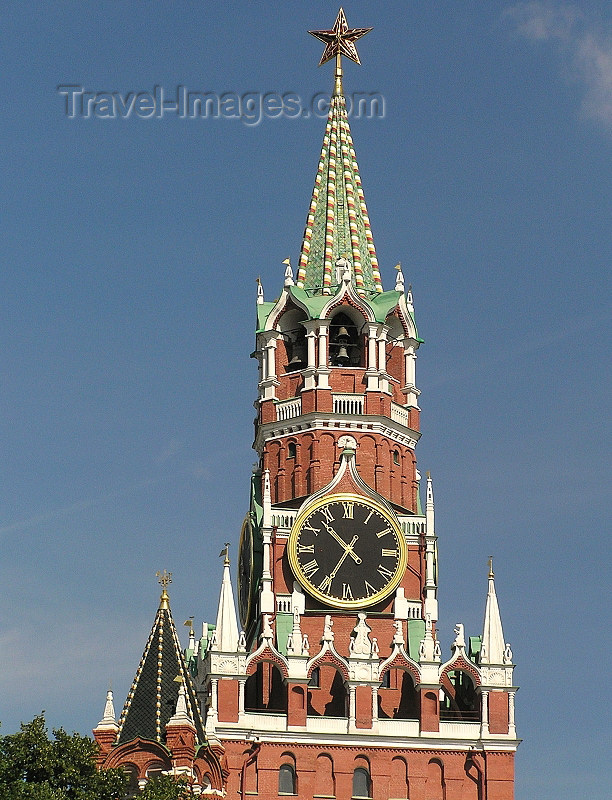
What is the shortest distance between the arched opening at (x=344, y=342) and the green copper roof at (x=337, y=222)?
1.29 meters

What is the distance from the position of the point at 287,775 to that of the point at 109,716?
7.27m

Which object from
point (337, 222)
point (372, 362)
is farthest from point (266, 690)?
point (337, 222)

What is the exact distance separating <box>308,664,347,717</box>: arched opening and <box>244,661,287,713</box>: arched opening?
1037 mm

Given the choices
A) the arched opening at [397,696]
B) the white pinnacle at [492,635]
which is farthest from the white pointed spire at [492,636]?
the arched opening at [397,696]

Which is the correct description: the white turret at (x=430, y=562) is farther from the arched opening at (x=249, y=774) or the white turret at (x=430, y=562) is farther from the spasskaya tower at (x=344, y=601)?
the arched opening at (x=249, y=774)

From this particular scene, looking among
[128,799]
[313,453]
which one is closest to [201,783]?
[128,799]

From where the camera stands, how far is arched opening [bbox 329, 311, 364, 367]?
8744 centimetres

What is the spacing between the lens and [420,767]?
261 ft

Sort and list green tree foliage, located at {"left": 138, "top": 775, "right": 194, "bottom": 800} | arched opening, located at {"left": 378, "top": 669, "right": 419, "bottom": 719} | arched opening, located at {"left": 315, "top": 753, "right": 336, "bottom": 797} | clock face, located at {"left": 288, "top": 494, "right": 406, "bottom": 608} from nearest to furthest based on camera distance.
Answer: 1. green tree foliage, located at {"left": 138, "top": 775, "right": 194, "bottom": 800}
2. arched opening, located at {"left": 315, "top": 753, "right": 336, "bottom": 797}
3. arched opening, located at {"left": 378, "top": 669, "right": 419, "bottom": 719}
4. clock face, located at {"left": 288, "top": 494, "right": 406, "bottom": 608}

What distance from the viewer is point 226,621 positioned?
8050 cm

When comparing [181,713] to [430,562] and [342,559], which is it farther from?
[430,562]

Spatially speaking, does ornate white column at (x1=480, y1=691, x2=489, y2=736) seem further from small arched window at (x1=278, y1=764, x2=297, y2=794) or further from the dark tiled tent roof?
the dark tiled tent roof

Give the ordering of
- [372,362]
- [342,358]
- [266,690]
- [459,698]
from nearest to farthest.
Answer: [266,690] < [459,698] < [372,362] < [342,358]

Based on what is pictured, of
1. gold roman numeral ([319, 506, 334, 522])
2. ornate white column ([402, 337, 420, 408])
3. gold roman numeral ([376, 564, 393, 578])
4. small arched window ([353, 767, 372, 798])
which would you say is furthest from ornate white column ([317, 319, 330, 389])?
small arched window ([353, 767, 372, 798])
